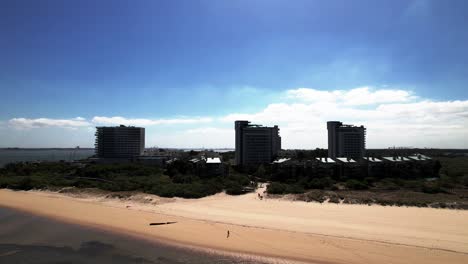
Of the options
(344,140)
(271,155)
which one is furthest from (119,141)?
(344,140)

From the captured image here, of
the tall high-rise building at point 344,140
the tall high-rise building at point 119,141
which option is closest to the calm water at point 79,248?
the tall high-rise building at point 344,140

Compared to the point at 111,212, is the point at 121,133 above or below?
above

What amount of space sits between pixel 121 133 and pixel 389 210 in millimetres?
101875

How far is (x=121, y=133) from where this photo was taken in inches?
4483

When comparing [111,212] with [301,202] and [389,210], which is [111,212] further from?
[389,210]

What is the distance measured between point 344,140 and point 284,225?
253 feet

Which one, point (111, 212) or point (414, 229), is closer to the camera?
point (414, 229)

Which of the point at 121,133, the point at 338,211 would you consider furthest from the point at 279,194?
the point at 121,133

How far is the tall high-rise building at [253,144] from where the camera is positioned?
86.0 meters

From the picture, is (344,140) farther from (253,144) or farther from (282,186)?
(282,186)

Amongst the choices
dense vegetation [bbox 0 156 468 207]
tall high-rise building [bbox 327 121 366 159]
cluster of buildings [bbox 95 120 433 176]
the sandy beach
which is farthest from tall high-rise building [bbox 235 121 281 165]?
the sandy beach

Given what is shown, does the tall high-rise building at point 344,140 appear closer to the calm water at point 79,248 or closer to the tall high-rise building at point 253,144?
the tall high-rise building at point 253,144

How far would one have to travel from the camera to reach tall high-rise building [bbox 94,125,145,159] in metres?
114

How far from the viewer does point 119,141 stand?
376 feet
